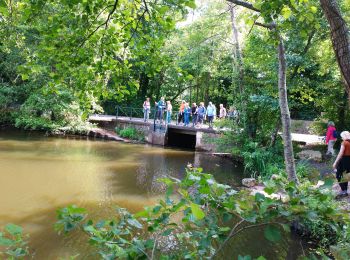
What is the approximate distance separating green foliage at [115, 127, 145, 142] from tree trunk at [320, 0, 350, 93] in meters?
16.9

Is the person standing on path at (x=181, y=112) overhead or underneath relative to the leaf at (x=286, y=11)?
underneath

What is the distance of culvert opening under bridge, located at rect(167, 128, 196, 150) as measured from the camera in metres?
18.9

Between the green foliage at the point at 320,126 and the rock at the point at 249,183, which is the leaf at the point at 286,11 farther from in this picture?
the green foliage at the point at 320,126

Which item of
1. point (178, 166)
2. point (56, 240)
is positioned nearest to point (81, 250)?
point (56, 240)

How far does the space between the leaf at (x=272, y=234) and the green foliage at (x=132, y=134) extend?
17.6 m

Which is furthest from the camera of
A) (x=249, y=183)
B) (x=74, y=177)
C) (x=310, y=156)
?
(x=310, y=156)

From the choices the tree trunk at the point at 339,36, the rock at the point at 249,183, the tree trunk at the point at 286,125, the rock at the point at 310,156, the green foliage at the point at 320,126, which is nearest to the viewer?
the tree trunk at the point at 339,36

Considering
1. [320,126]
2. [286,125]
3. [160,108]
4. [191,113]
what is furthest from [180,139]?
[286,125]

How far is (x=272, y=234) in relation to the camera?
155 centimetres

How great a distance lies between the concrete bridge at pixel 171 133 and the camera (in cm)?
1722

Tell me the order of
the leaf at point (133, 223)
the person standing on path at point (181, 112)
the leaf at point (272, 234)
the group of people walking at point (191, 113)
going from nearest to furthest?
the leaf at point (272, 234) → the leaf at point (133, 223) → the group of people walking at point (191, 113) → the person standing on path at point (181, 112)

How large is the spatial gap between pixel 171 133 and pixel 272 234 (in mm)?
18154

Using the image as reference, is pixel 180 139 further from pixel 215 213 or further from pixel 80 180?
pixel 215 213

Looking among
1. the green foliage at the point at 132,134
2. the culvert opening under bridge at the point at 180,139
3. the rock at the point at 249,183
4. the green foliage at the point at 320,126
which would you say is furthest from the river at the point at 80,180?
the green foliage at the point at 320,126
